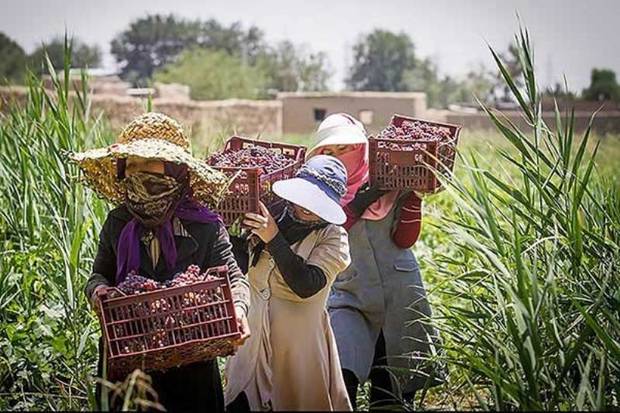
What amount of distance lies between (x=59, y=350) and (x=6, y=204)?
1500mm

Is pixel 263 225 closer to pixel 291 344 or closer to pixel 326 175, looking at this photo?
pixel 326 175

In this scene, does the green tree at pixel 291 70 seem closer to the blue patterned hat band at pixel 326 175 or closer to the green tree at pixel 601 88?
the green tree at pixel 601 88

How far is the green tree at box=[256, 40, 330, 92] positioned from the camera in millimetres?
48625

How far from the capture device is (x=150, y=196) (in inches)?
107

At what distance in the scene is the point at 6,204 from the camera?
16.4 feet

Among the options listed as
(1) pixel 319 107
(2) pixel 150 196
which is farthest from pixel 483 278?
(1) pixel 319 107

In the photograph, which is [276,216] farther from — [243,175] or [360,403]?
[360,403]

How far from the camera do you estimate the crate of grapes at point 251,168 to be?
2857 mm

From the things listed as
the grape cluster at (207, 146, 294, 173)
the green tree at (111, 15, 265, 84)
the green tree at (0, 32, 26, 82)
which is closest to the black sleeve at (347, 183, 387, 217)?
the grape cluster at (207, 146, 294, 173)


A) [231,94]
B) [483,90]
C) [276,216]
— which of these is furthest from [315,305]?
[483,90]

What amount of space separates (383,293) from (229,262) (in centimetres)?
104

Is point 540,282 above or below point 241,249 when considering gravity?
below

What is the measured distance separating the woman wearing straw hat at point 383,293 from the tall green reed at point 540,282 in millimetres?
154

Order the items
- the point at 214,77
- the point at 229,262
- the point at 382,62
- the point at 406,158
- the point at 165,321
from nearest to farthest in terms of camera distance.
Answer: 1. the point at 165,321
2. the point at 229,262
3. the point at 406,158
4. the point at 214,77
5. the point at 382,62
